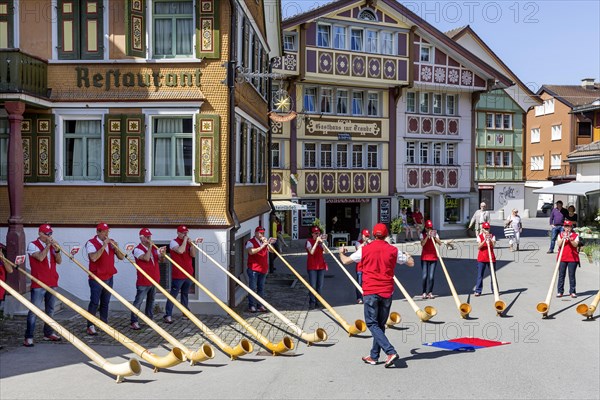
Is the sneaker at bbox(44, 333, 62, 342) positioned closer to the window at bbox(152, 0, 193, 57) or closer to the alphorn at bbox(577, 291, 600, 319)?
the window at bbox(152, 0, 193, 57)

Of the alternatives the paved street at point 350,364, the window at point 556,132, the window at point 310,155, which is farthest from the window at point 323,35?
the window at point 556,132

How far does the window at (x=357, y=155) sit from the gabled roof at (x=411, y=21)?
20.9 feet

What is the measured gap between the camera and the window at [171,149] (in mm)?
15039

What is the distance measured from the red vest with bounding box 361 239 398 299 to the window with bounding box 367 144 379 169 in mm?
24322

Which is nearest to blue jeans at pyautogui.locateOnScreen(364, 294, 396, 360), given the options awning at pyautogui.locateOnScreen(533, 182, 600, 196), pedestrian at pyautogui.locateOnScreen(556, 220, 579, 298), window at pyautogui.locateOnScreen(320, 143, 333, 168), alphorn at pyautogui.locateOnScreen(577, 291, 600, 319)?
alphorn at pyautogui.locateOnScreen(577, 291, 600, 319)

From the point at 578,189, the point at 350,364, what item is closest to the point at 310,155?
the point at 578,189

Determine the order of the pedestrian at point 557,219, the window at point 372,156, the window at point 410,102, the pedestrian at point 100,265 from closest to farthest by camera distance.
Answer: the pedestrian at point 100,265
the pedestrian at point 557,219
the window at point 372,156
the window at point 410,102

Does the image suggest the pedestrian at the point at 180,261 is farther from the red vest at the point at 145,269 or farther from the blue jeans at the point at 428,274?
the blue jeans at the point at 428,274

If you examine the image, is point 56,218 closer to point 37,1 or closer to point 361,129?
point 37,1

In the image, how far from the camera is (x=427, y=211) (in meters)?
36.7

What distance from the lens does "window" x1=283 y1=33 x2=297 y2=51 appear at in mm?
31016

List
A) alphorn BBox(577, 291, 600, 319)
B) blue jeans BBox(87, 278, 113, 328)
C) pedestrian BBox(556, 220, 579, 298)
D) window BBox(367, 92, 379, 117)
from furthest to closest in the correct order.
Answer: window BBox(367, 92, 379, 117)
pedestrian BBox(556, 220, 579, 298)
alphorn BBox(577, 291, 600, 319)
blue jeans BBox(87, 278, 113, 328)

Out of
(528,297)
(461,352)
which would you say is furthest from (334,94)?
(461,352)

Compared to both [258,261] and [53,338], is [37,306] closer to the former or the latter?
[53,338]
